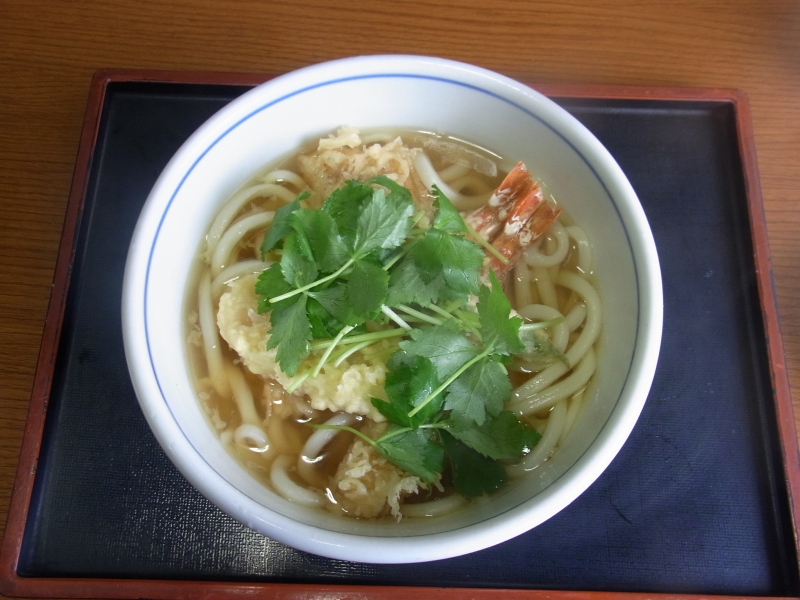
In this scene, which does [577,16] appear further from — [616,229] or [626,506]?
[626,506]

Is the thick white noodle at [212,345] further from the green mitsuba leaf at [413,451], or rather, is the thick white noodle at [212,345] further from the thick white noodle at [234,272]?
the green mitsuba leaf at [413,451]

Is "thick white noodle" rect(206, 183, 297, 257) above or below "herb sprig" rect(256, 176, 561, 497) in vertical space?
above

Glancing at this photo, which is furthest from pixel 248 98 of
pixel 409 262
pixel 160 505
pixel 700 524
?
pixel 700 524

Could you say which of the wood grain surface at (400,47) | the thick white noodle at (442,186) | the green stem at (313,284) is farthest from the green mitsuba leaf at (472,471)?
the wood grain surface at (400,47)

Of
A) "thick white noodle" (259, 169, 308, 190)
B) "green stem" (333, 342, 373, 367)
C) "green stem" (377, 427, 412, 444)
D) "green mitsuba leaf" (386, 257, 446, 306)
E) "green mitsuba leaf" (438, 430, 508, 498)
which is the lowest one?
"green mitsuba leaf" (438, 430, 508, 498)

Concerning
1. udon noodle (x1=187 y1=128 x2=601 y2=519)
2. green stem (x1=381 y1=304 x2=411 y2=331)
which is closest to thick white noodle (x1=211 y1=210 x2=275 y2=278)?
udon noodle (x1=187 y1=128 x2=601 y2=519)

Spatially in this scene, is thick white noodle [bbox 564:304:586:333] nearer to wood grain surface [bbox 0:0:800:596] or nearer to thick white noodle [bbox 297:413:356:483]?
thick white noodle [bbox 297:413:356:483]

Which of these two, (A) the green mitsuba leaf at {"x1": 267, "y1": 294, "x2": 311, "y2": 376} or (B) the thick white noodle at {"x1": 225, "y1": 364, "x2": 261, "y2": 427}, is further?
(B) the thick white noodle at {"x1": 225, "y1": 364, "x2": 261, "y2": 427}

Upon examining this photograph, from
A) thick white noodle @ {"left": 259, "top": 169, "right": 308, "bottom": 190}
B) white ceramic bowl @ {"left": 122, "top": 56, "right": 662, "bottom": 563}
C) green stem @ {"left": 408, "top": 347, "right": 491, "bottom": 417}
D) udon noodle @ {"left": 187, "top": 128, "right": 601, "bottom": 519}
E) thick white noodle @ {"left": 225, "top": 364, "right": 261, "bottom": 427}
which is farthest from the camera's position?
thick white noodle @ {"left": 259, "top": 169, "right": 308, "bottom": 190}

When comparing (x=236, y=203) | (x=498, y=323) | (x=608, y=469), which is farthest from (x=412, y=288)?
(x=608, y=469)
